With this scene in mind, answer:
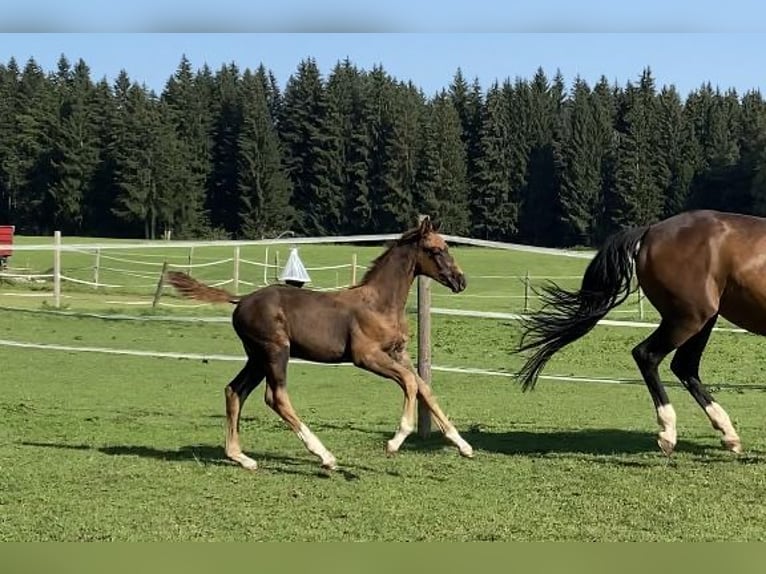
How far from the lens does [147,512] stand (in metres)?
4.96

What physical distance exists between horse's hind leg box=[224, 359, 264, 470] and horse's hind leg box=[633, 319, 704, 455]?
2865 mm

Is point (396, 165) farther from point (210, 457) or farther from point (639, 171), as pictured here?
point (210, 457)

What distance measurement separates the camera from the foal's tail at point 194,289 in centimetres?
670

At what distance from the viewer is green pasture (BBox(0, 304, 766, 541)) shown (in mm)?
4691

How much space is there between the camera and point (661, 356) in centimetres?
695

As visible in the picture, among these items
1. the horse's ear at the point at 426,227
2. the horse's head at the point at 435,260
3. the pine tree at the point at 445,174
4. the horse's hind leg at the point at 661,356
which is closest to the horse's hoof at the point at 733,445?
the horse's hind leg at the point at 661,356

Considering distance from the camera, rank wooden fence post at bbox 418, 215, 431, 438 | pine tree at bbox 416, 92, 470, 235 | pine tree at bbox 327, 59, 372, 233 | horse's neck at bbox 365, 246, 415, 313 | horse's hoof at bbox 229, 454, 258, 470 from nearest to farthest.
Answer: horse's hoof at bbox 229, 454, 258, 470 → horse's neck at bbox 365, 246, 415, 313 → wooden fence post at bbox 418, 215, 431, 438 → pine tree at bbox 416, 92, 470, 235 → pine tree at bbox 327, 59, 372, 233

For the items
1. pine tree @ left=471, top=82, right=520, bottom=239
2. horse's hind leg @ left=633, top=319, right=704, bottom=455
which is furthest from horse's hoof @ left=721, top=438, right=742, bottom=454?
pine tree @ left=471, top=82, right=520, bottom=239

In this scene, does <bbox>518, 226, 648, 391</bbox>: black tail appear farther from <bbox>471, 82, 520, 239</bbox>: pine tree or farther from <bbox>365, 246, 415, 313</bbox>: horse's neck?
<bbox>471, 82, 520, 239</bbox>: pine tree

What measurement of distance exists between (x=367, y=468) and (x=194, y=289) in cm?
184

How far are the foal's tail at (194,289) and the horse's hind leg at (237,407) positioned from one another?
53cm

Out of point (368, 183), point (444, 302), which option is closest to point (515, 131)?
point (368, 183)

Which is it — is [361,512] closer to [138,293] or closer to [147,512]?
[147,512]

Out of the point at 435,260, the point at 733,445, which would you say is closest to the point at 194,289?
the point at 435,260
